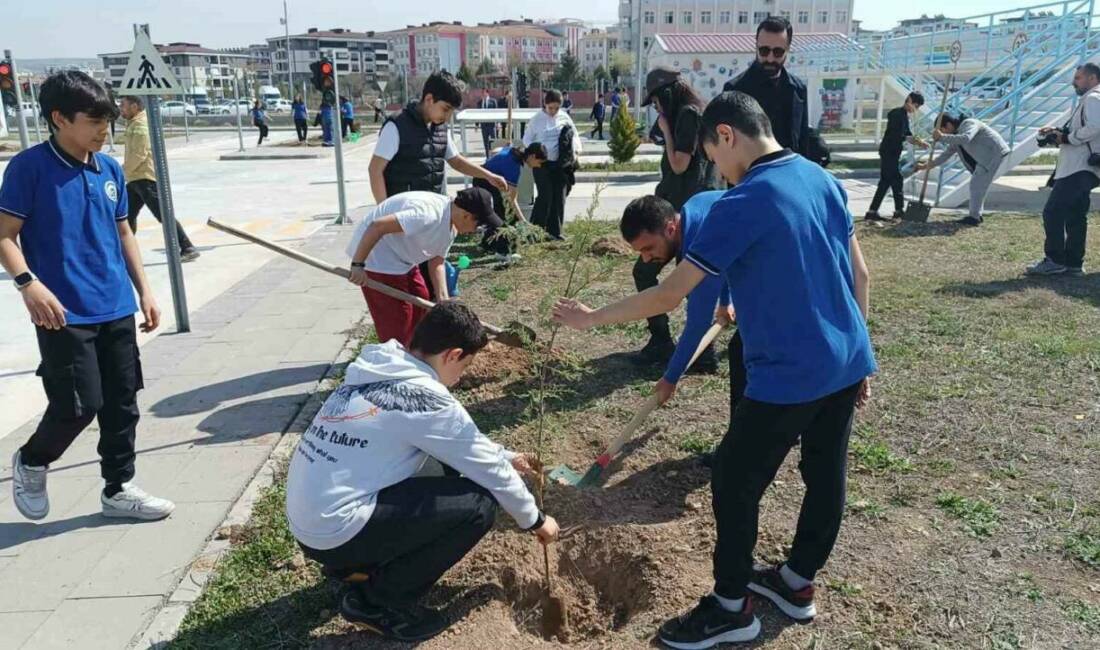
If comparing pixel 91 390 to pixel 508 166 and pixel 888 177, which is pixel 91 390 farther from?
pixel 888 177

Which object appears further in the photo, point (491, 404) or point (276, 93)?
point (276, 93)

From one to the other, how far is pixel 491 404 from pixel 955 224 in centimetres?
821

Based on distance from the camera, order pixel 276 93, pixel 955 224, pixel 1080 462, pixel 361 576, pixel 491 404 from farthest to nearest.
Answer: pixel 276 93 < pixel 955 224 < pixel 491 404 < pixel 1080 462 < pixel 361 576

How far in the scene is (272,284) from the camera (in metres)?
8.05

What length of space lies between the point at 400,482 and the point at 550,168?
23.5 feet

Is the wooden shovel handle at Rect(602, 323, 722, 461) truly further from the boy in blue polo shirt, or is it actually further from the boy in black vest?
the boy in black vest

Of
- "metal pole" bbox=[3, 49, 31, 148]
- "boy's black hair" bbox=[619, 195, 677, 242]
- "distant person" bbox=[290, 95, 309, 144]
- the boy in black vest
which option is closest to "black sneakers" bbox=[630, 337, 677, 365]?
the boy in black vest

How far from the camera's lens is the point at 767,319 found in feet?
7.77

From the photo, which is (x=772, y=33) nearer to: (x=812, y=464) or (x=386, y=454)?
(x=812, y=464)

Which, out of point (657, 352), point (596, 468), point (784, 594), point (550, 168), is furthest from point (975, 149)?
point (784, 594)

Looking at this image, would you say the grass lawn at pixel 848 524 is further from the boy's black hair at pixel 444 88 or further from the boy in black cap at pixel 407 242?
the boy's black hair at pixel 444 88

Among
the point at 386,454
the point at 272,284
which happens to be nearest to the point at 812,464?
the point at 386,454

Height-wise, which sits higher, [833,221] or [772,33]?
[772,33]

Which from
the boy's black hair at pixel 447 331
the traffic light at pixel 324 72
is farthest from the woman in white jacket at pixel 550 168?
the boy's black hair at pixel 447 331
